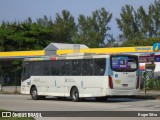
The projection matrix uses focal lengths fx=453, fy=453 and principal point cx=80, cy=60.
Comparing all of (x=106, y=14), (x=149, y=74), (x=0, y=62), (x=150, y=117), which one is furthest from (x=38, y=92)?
(x=106, y=14)

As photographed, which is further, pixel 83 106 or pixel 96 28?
pixel 96 28

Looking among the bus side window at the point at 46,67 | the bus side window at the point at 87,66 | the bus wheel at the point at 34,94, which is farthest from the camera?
the bus wheel at the point at 34,94

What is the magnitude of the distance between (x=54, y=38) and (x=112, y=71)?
58.0m

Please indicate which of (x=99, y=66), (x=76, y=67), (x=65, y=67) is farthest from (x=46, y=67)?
(x=99, y=66)

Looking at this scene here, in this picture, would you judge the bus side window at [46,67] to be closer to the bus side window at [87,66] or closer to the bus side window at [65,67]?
the bus side window at [65,67]

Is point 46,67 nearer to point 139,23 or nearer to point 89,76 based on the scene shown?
point 89,76

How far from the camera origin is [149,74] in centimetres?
3709

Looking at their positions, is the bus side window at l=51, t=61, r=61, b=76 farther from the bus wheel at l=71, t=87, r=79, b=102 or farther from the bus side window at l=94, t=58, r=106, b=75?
the bus side window at l=94, t=58, r=106, b=75

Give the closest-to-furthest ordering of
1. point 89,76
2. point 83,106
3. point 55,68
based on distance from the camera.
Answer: point 83,106
point 89,76
point 55,68

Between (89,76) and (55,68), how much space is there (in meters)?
3.35

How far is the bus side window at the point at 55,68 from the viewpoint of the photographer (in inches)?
1109

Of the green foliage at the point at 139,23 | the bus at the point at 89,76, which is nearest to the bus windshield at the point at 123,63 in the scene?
the bus at the point at 89,76

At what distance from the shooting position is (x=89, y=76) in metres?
25.9

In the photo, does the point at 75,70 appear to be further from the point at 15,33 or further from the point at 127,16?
the point at 127,16
